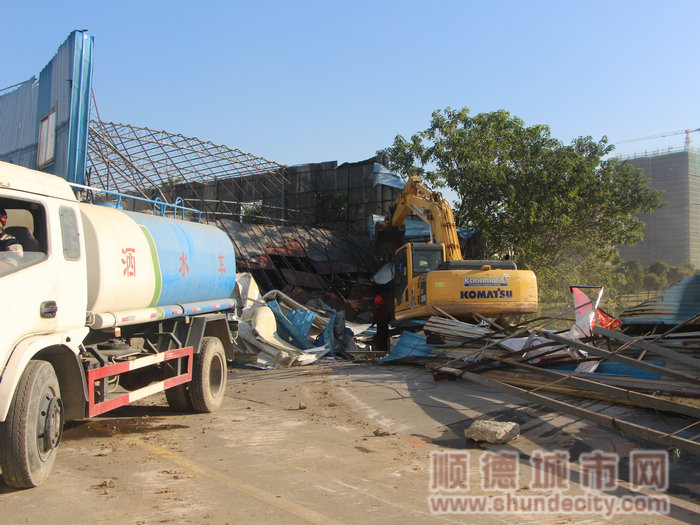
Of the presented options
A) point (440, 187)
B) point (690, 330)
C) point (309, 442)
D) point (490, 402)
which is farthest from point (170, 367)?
point (440, 187)

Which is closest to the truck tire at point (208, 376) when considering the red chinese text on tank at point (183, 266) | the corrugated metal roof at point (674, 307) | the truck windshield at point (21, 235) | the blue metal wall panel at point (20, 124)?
the red chinese text on tank at point (183, 266)

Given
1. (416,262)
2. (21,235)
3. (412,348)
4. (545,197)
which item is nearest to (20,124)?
(21,235)

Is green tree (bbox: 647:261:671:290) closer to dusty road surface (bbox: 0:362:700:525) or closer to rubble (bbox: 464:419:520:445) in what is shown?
dusty road surface (bbox: 0:362:700:525)

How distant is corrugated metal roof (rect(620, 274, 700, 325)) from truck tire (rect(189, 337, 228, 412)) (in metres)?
7.01

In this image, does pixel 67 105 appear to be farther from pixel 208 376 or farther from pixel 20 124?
pixel 208 376

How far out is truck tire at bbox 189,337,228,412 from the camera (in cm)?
792

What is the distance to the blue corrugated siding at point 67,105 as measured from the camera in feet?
34.5

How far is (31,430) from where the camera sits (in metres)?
4.60

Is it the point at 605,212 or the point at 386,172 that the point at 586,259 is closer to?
the point at 605,212

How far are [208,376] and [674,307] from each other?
7636mm

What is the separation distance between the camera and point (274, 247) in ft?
86.6

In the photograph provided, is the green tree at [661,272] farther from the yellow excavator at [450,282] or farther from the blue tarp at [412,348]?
the blue tarp at [412,348]

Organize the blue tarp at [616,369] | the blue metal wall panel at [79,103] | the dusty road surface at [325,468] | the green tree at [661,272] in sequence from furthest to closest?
the green tree at [661,272], the blue metal wall panel at [79,103], the blue tarp at [616,369], the dusty road surface at [325,468]

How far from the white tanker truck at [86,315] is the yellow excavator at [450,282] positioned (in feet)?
20.6
